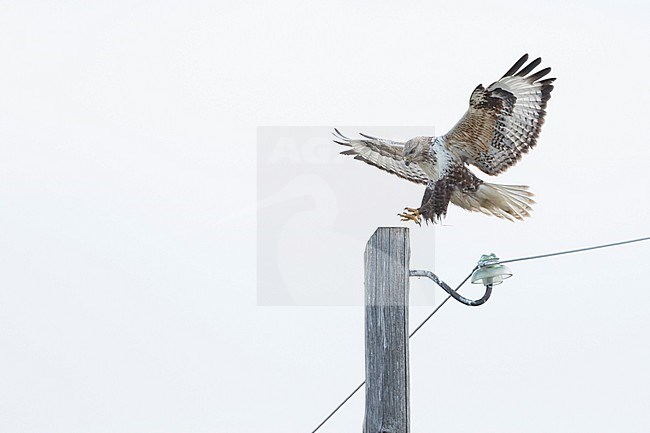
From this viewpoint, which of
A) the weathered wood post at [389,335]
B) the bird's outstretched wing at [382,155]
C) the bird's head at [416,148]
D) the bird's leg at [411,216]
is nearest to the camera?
the weathered wood post at [389,335]

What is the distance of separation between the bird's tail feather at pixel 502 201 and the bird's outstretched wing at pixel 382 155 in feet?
1.01

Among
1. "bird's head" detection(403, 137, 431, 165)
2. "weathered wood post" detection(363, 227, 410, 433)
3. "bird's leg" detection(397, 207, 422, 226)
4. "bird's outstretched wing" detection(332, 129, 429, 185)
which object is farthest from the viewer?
"bird's outstretched wing" detection(332, 129, 429, 185)

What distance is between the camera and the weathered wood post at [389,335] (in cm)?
329

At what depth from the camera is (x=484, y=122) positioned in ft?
17.6

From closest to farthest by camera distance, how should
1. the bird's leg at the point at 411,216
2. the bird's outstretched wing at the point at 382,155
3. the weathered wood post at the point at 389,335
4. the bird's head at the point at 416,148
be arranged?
1. the weathered wood post at the point at 389,335
2. the bird's leg at the point at 411,216
3. the bird's head at the point at 416,148
4. the bird's outstretched wing at the point at 382,155

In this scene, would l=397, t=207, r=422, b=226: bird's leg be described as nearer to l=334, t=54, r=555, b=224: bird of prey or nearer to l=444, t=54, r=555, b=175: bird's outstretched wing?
l=334, t=54, r=555, b=224: bird of prey

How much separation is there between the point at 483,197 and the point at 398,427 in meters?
2.44

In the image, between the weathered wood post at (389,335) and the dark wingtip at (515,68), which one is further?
the dark wingtip at (515,68)

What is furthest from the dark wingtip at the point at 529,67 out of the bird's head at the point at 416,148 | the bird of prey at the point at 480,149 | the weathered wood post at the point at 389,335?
the weathered wood post at the point at 389,335

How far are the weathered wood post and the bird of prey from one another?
179cm

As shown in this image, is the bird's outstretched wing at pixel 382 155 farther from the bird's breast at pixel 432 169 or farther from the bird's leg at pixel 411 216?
the bird's leg at pixel 411 216

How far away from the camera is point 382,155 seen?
5625 millimetres

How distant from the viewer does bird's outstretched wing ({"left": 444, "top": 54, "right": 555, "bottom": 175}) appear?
5.34 metres

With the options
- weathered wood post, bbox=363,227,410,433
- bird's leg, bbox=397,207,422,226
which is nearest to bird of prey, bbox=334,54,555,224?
bird's leg, bbox=397,207,422,226
